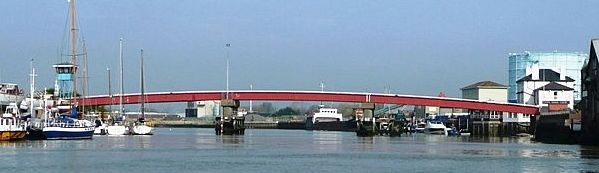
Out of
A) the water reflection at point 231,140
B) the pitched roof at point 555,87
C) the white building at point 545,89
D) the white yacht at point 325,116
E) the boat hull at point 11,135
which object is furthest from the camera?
the white yacht at point 325,116

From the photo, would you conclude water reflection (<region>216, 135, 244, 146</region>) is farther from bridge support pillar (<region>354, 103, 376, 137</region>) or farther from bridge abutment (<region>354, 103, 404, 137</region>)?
bridge abutment (<region>354, 103, 404, 137</region>)

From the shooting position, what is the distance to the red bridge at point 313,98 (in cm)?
12406

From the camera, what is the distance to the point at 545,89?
447 feet

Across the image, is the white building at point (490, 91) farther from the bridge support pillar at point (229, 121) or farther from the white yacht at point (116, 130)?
the white yacht at point (116, 130)

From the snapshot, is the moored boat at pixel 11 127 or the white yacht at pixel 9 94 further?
the white yacht at pixel 9 94

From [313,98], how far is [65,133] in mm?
49568

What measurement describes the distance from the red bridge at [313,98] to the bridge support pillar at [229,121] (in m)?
2.47

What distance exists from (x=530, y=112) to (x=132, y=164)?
8783 centimetres

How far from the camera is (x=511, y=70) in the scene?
178750 mm

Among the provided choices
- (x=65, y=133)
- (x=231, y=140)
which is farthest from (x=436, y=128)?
(x=65, y=133)

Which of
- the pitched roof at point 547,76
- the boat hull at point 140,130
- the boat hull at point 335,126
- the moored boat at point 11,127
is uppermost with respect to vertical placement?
the pitched roof at point 547,76

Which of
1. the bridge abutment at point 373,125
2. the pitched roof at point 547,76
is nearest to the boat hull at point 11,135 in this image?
the bridge abutment at point 373,125

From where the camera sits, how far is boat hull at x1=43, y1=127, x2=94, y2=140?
80.1m

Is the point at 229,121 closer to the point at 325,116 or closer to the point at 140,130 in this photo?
the point at 140,130
